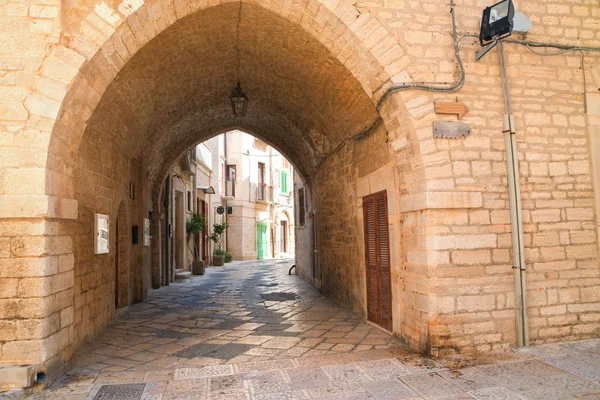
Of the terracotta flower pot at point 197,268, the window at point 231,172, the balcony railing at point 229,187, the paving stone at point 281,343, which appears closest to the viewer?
the paving stone at point 281,343

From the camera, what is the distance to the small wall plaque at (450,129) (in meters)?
4.48

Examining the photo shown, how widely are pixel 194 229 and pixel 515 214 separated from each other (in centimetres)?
1163

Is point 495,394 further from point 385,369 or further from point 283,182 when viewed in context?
point 283,182

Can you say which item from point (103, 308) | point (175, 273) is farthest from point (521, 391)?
point (175, 273)

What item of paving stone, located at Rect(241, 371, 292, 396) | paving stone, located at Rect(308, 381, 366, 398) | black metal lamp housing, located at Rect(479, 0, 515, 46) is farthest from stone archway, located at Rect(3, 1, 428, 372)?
paving stone, located at Rect(308, 381, 366, 398)

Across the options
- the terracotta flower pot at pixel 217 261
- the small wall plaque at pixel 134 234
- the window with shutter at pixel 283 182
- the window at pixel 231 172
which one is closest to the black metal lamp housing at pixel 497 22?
the small wall plaque at pixel 134 234

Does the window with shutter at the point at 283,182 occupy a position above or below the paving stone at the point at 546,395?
above

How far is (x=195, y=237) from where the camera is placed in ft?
49.6

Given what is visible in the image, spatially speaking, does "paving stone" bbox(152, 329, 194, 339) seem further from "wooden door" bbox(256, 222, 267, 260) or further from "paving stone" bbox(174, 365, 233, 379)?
"wooden door" bbox(256, 222, 267, 260)

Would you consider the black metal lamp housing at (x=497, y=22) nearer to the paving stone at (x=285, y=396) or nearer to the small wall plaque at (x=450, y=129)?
the small wall plaque at (x=450, y=129)

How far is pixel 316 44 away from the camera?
5527 mm

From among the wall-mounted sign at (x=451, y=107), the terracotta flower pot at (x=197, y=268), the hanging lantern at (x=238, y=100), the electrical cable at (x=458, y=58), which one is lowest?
the terracotta flower pot at (x=197, y=268)

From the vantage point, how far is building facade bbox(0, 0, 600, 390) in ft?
12.5

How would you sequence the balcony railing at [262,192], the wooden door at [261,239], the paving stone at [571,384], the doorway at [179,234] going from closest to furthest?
the paving stone at [571,384]
the doorway at [179,234]
the wooden door at [261,239]
the balcony railing at [262,192]
